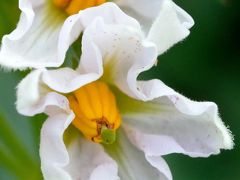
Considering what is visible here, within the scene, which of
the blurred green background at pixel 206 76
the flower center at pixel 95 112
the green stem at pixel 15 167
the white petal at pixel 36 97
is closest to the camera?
the white petal at pixel 36 97

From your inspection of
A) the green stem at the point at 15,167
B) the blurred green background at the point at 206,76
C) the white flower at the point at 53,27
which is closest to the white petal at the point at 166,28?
the white flower at the point at 53,27

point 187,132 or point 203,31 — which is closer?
point 187,132

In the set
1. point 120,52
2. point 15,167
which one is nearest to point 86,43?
point 120,52

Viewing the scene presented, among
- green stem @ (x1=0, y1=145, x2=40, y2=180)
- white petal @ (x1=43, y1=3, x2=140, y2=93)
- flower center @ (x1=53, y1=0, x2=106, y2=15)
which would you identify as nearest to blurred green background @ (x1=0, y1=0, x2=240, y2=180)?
green stem @ (x1=0, y1=145, x2=40, y2=180)

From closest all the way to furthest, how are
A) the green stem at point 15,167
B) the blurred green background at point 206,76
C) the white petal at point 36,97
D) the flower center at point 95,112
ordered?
the white petal at point 36,97
the flower center at point 95,112
the green stem at point 15,167
the blurred green background at point 206,76

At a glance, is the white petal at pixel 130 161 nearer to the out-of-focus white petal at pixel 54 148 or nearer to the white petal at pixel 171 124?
the white petal at pixel 171 124

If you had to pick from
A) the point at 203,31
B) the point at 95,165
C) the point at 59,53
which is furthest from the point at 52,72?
the point at 203,31

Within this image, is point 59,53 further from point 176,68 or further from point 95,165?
point 176,68

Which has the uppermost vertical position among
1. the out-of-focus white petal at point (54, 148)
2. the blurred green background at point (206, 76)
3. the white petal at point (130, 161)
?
the out-of-focus white petal at point (54, 148)
